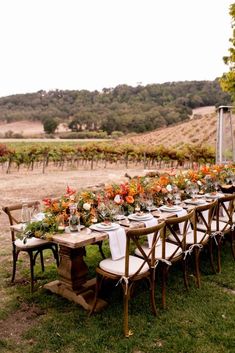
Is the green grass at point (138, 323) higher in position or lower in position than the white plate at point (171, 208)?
lower

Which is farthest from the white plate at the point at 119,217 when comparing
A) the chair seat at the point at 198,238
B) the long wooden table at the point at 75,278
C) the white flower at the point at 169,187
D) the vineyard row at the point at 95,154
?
the vineyard row at the point at 95,154

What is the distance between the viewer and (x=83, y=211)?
13.6ft

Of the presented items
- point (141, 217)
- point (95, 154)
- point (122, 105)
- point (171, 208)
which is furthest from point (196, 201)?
point (122, 105)

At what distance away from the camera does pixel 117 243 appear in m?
3.80

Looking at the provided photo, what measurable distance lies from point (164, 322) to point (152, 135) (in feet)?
126

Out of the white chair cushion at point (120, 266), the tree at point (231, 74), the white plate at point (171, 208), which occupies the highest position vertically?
the tree at point (231, 74)

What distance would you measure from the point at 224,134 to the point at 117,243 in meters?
7.59

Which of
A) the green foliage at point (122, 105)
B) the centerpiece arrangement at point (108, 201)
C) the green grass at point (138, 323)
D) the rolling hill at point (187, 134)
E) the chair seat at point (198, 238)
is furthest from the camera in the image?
the green foliage at point (122, 105)

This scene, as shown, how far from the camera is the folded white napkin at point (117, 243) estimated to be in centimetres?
374

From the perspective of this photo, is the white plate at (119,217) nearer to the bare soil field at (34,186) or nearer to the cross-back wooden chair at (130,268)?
the cross-back wooden chair at (130,268)

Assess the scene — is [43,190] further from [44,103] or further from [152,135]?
[44,103]

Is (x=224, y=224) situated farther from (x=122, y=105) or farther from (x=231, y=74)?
(x=122, y=105)

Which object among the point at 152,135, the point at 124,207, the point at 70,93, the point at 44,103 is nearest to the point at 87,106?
the point at 70,93

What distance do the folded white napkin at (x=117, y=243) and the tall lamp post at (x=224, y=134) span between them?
6.90 m
